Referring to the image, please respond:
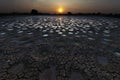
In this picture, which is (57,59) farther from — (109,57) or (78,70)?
(109,57)

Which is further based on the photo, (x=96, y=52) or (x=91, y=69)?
(x=96, y=52)

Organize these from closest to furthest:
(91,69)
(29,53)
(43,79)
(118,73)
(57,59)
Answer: (43,79), (118,73), (91,69), (57,59), (29,53)

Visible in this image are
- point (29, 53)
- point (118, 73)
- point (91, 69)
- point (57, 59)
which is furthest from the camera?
point (29, 53)

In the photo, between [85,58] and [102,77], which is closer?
[102,77]

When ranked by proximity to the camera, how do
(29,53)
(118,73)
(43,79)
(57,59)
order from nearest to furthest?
(43,79) → (118,73) → (57,59) → (29,53)

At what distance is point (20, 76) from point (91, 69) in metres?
1.89

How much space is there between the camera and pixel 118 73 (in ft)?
8.91

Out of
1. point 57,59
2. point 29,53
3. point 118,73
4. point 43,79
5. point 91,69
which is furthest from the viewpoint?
point 29,53

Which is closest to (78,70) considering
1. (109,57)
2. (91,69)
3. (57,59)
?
(91,69)

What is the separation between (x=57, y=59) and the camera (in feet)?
11.4

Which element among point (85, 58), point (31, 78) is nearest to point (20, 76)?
point (31, 78)

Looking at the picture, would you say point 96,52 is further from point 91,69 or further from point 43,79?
point 43,79

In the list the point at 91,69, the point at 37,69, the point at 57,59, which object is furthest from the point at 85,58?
the point at 37,69

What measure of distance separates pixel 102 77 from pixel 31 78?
68.4 inches
